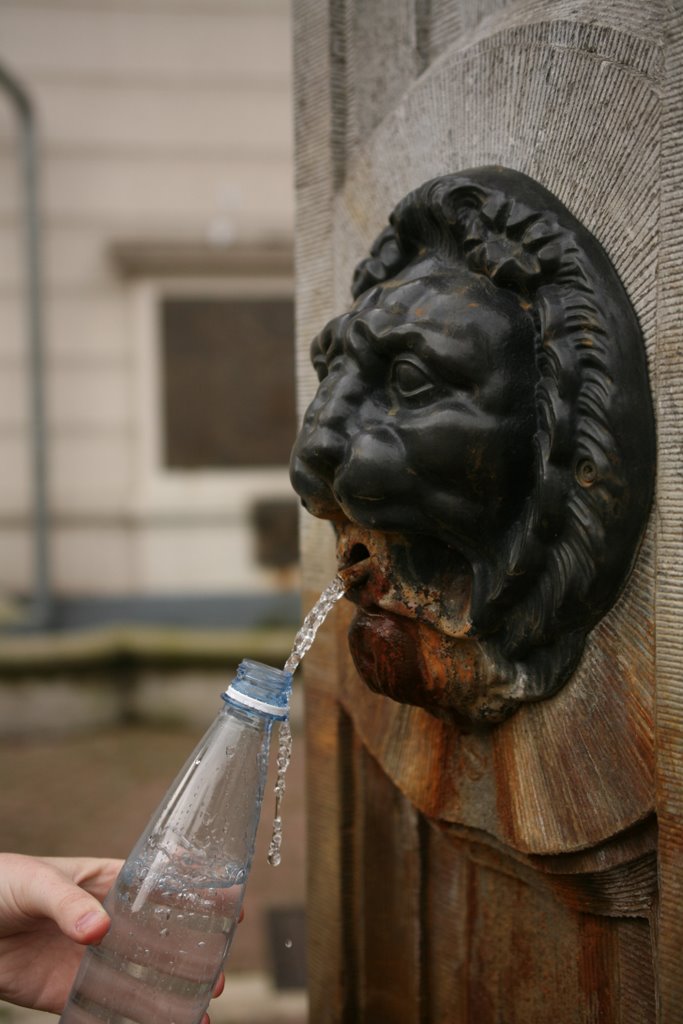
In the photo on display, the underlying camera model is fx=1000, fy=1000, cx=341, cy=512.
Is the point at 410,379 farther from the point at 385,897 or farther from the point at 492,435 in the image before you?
the point at 385,897

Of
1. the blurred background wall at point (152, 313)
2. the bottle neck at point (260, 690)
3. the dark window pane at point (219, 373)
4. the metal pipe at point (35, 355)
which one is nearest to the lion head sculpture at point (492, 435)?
the bottle neck at point (260, 690)

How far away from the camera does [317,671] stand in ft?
5.02

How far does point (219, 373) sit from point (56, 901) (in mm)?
4814

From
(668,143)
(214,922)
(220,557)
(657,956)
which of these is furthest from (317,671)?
(220,557)

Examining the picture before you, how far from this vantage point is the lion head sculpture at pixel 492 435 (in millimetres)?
938

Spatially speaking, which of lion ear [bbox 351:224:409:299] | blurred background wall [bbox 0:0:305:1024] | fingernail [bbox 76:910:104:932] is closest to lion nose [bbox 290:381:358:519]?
lion ear [bbox 351:224:409:299]

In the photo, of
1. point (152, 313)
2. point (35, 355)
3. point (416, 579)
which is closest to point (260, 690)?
point (416, 579)

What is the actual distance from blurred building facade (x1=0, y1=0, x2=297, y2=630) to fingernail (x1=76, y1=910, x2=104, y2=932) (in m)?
4.60

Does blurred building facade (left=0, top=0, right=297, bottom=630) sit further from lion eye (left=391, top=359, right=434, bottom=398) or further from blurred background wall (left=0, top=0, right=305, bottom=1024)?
lion eye (left=391, top=359, right=434, bottom=398)

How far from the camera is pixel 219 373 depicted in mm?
5672

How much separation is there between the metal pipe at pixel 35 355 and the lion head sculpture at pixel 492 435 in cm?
450

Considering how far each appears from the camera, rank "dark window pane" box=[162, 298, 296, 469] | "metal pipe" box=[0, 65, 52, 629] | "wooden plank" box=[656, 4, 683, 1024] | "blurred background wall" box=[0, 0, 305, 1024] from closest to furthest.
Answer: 1. "wooden plank" box=[656, 4, 683, 1024]
2. "metal pipe" box=[0, 65, 52, 629]
3. "blurred background wall" box=[0, 0, 305, 1024]
4. "dark window pane" box=[162, 298, 296, 469]

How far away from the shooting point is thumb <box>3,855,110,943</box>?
98 cm

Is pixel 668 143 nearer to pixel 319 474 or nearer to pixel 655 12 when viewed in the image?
pixel 655 12
